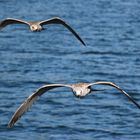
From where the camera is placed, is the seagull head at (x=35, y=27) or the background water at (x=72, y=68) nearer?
the seagull head at (x=35, y=27)

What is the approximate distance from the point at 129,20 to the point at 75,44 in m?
9.23

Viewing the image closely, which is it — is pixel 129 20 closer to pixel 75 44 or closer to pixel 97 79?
pixel 75 44

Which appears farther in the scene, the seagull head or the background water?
the background water

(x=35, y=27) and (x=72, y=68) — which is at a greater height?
(x=35, y=27)

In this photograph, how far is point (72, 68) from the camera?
4462 cm

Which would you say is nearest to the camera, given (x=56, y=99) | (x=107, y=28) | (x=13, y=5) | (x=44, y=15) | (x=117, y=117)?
(x=117, y=117)

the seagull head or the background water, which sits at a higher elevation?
the seagull head

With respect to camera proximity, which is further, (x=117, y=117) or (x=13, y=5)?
(x=13, y=5)

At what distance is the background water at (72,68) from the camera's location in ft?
111

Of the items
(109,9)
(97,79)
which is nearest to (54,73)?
(97,79)

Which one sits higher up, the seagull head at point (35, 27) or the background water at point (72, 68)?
the seagull head at point (35, 27)

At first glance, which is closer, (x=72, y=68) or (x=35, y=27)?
(x=35, y=27)

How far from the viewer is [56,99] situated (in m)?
38.2

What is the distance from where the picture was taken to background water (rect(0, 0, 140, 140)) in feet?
111
